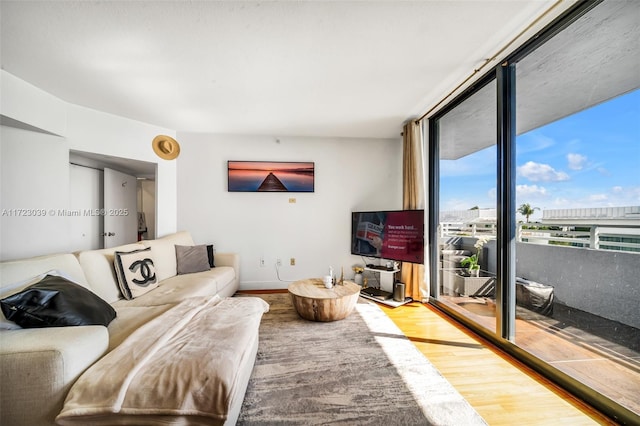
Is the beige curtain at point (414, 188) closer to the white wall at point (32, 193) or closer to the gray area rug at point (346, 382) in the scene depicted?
the gray area rug at point (346, 382)

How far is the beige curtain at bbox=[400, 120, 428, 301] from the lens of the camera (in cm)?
315

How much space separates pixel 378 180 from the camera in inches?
155

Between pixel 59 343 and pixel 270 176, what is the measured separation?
2934mm

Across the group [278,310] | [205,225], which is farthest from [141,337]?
[205,225]

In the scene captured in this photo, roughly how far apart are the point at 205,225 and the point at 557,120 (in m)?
4.17

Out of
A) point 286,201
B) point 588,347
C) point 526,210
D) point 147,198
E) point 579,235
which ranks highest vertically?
point 147,198

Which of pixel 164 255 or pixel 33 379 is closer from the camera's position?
pixel 33 379

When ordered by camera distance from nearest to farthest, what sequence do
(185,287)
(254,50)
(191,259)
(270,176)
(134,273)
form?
(254,50), (134,273), (185,287), (191,259), (270,176)

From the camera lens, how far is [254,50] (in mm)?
1860

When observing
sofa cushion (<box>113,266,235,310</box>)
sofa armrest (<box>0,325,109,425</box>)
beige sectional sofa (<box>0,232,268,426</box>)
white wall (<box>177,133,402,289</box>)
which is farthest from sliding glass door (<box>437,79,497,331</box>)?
sofa armrest (<box>0,325,109,425</box>)

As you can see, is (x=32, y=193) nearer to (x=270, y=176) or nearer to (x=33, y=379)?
(x=33, y=379)

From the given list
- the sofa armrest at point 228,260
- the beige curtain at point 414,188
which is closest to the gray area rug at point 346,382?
the beige curtain at point 414,188

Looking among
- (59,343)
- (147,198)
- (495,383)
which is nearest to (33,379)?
(59,343)

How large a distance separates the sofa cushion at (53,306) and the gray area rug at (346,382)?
3.63ft
